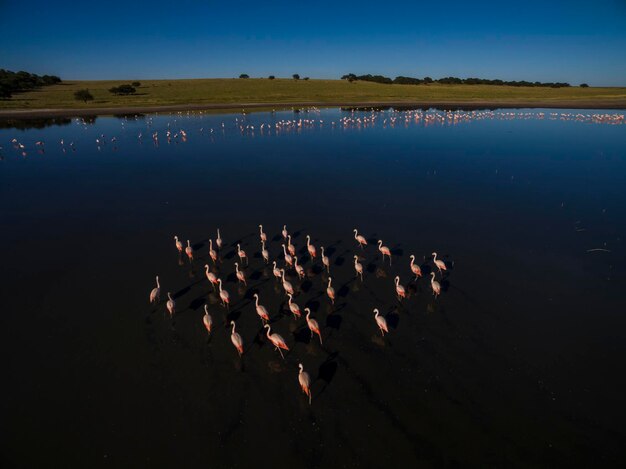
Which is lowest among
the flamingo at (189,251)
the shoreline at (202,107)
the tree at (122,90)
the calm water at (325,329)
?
the calm water at (325,329)

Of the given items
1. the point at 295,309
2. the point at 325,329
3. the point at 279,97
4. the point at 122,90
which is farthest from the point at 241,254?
the point at 122,90

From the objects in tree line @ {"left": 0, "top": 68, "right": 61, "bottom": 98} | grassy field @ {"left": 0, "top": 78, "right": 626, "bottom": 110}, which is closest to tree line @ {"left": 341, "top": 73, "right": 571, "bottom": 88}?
grassy field @ {"left": 0, "top": 78, "right": 626, "bottom": 110}

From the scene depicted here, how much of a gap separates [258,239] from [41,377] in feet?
31.2

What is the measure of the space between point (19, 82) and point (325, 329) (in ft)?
484

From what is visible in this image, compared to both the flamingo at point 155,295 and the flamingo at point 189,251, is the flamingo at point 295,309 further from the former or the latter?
the flamingo at point 189,251

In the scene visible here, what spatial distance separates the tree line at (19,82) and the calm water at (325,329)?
294 feet

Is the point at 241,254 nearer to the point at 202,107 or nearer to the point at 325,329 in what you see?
the point at 325,329

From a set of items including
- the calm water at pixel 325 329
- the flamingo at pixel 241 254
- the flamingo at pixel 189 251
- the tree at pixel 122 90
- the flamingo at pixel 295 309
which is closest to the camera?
the calm water at pixel 325 329

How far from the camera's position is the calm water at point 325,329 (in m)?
8.09

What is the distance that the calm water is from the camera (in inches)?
318

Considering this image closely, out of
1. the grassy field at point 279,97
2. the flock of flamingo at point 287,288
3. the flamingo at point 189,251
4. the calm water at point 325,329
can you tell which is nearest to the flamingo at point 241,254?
the flock of flamingo at point 287,288

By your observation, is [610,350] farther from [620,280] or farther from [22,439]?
[22,439]

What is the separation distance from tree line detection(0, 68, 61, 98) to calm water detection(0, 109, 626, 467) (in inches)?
3525

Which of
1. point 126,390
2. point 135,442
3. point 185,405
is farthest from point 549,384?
point 126,390
